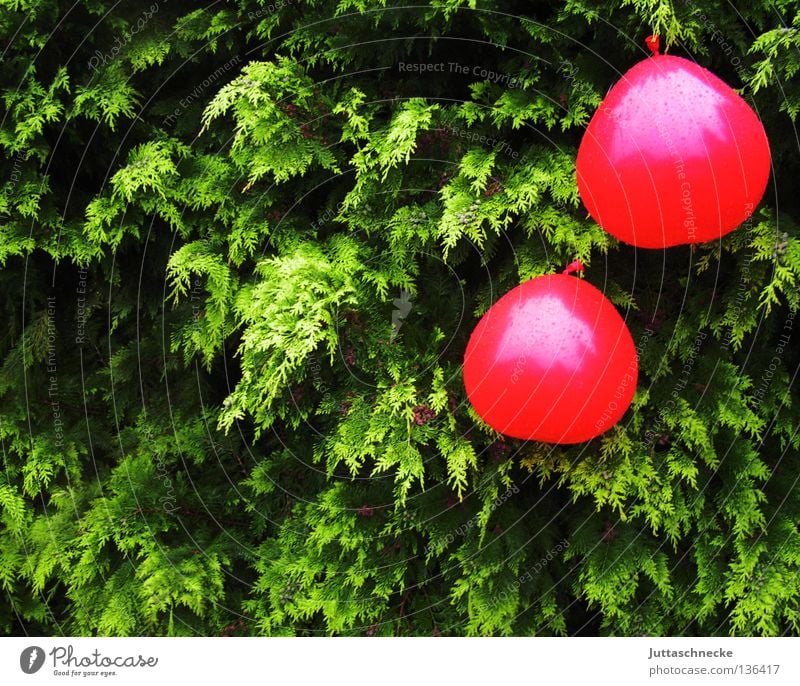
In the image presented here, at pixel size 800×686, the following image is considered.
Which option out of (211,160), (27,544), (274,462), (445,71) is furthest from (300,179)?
(27,544)

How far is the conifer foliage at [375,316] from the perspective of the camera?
104 inches

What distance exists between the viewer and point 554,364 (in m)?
2.08

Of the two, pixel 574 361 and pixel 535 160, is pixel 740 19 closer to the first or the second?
pixel 535 160

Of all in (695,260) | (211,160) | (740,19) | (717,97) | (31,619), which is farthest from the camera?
(31,619)

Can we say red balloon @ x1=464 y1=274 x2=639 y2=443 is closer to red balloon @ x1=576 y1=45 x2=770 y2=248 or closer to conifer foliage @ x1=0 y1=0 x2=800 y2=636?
red balloon @ x1=576 y1=45 x2=770 y2=248

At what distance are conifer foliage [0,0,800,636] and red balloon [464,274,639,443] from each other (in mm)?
462

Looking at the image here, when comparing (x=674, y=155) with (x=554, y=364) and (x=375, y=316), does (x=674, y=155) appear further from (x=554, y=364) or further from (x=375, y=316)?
(x=375, y=316)

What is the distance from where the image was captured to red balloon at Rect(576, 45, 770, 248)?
1.98 meters

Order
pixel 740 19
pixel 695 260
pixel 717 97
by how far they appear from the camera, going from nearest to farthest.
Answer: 1. pixel 717 97
2. pixel 740 19
3. pixel 695 260

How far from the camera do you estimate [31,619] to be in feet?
10.9

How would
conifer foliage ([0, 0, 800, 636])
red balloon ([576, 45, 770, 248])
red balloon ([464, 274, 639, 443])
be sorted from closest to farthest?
1. red balloon ([576, 45, 770, 248])
2. red balloon ([464, 274, 639, 443])
3. conifer foliage ([0, 0, 800, 636])

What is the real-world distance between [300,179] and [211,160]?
401 millimetres

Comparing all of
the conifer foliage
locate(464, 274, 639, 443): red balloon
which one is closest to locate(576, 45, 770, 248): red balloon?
locate(464, 274, 639, 443): red balloon

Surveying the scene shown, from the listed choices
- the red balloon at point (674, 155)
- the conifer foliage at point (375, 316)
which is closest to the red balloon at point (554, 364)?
the red balloon at point (674, 155)
